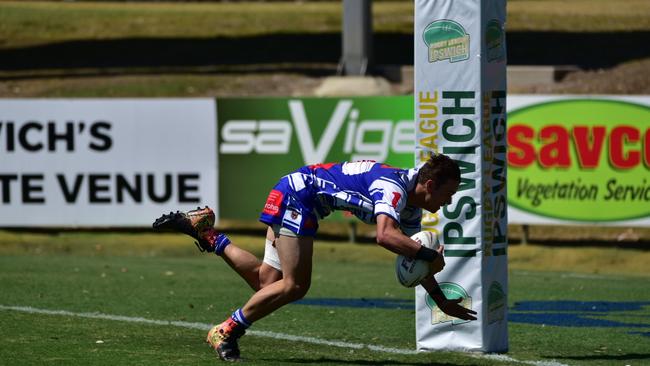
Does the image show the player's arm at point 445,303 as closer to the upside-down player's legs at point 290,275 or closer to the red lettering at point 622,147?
the upside-down player's legs at point 290,275

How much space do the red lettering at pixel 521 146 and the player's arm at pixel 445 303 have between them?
907 cm

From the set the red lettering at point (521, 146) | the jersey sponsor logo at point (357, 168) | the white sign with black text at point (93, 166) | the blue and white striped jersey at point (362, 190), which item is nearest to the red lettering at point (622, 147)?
the red lettering at point (521, 146)

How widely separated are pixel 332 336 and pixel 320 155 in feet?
26.1

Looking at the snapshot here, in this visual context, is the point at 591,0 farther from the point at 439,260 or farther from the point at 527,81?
the point at 439,260

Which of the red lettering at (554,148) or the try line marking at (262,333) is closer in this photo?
the try line marking at (262,333)

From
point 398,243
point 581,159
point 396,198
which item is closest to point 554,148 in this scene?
point 581,159

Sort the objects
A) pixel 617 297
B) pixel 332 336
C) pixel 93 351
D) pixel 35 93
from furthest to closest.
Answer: pixel 35 93 → pixel 617 297 → pixel 332 336 → pixel 93 351

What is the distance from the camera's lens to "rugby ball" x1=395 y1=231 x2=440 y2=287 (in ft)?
25.6

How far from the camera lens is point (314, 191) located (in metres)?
8.23

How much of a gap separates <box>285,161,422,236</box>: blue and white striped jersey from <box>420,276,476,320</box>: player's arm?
38cm

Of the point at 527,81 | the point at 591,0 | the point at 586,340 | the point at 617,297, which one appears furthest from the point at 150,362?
the point at 591,0

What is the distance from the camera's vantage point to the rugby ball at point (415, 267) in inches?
307

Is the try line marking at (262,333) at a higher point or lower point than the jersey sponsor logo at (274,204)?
lower

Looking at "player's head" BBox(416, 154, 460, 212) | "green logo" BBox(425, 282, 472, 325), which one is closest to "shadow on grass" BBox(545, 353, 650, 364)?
"green logo" BBox(425, 282, 472, 325)
